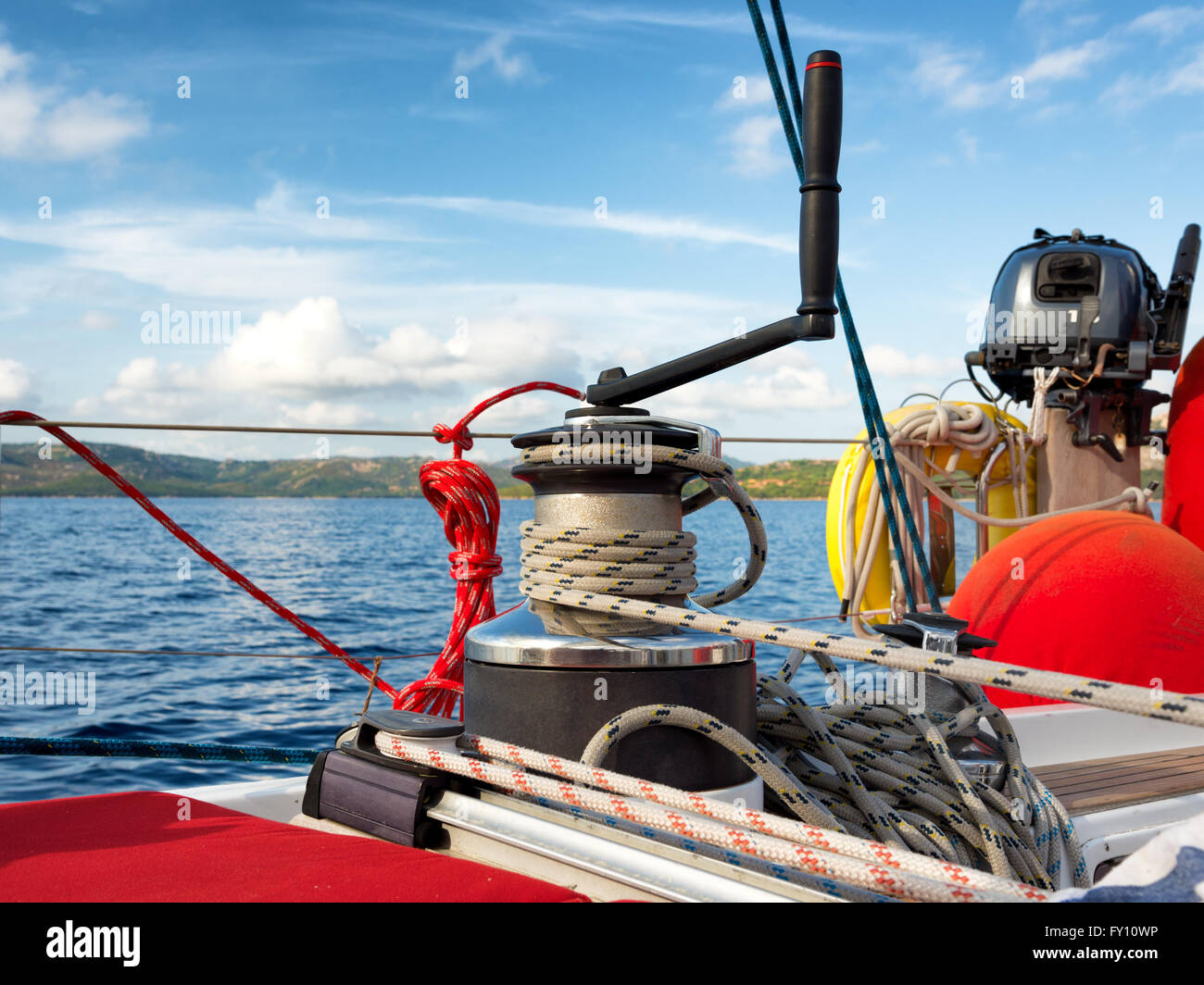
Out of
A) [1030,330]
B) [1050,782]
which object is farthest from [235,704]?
[1050,782]

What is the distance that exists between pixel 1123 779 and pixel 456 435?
5.67 feet

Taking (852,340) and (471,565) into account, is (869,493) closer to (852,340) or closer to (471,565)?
(852,340)

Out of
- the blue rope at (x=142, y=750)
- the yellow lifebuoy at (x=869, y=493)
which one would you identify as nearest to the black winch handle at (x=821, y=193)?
the blue rope at (x=142, y=750)

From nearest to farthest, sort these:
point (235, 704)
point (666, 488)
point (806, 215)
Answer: point (806, 215) → point (666, 488) → point (235, 704)

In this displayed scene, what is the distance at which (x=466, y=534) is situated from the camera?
2410 mm

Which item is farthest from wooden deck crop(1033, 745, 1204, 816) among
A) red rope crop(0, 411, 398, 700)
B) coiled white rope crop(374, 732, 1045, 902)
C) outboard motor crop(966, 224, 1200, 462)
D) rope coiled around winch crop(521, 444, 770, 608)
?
outboard motor crop(966, 224, 1200, 462)

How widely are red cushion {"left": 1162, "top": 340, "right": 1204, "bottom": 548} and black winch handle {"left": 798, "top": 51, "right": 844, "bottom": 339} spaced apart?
3.33m

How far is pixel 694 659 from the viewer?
1.37 metres

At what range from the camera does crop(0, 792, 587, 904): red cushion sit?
103 cm

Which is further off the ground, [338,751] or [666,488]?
[666,488]
